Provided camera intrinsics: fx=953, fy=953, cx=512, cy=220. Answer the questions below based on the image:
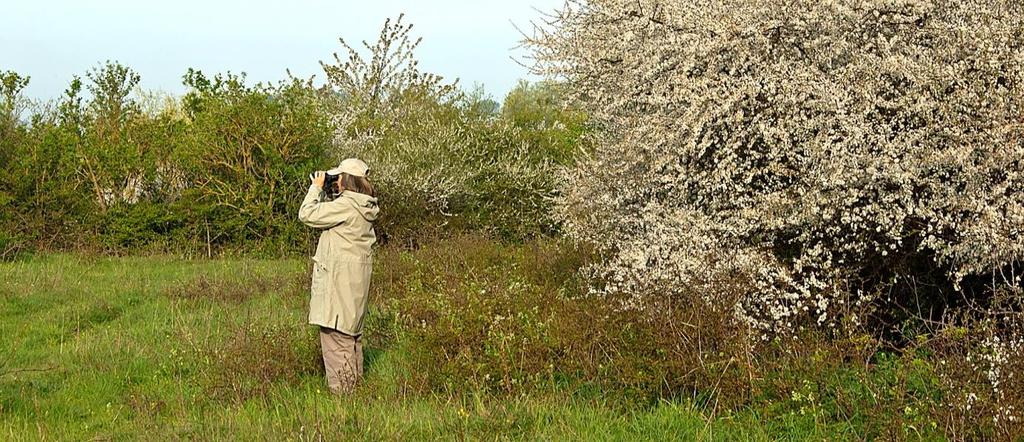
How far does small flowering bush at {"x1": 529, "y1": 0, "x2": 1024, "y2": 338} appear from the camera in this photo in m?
5.98

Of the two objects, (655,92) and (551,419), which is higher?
(655,92)

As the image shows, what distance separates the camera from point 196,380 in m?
6.93

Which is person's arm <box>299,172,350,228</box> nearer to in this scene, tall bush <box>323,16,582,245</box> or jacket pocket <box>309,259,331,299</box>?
jacket pocket <box>309,259,331,299</box>

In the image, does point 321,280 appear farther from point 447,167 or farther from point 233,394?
point 447,167

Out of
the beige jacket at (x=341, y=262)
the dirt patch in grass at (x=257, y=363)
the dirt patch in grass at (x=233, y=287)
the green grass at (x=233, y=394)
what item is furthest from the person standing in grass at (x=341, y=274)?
the dirt patch in grass at (x=233, y=287)

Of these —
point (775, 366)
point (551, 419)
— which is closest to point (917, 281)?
point (775, 366)

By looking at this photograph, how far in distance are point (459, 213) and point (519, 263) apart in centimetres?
667

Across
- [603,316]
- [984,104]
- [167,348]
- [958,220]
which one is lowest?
[167,348]

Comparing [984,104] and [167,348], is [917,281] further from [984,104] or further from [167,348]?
[167,348]

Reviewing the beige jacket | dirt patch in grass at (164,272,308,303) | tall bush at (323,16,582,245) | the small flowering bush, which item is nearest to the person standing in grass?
the beige jacket

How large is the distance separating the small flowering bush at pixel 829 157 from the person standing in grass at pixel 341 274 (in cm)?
186

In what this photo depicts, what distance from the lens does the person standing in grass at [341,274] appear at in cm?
668

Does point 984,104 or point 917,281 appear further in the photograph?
point 917,281

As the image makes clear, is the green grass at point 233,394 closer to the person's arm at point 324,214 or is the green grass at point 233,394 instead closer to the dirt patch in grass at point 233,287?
the dirt patch in grass at point 233,287
